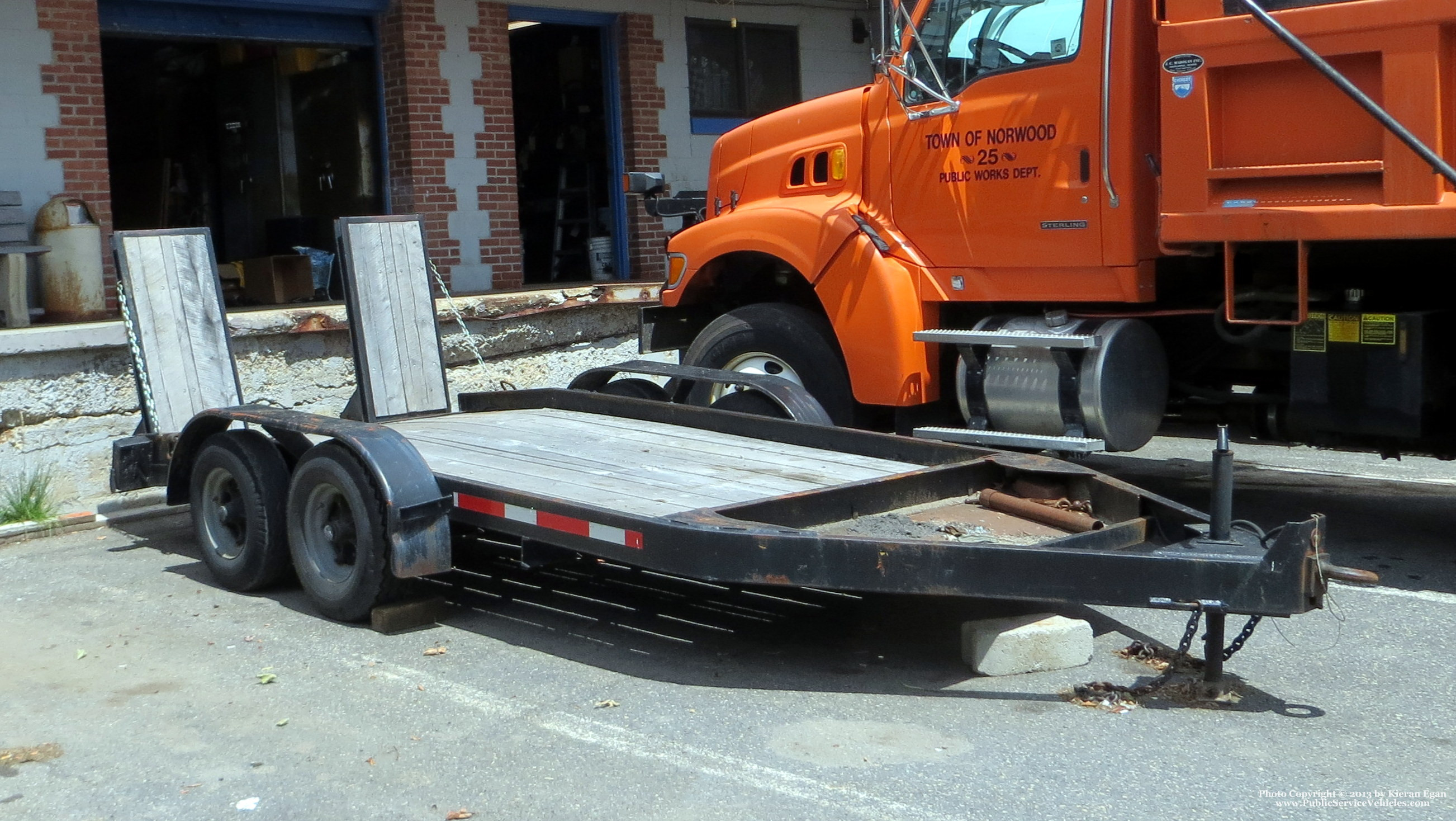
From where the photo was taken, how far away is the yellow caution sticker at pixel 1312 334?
248 inches

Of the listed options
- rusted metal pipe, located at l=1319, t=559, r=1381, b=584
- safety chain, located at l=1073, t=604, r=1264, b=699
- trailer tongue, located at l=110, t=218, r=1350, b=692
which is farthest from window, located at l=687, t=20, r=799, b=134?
rusted metal pipe, located at l=1319, t=559, r=1381, b=584

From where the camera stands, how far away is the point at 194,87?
16062 millimetres

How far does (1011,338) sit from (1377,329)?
5.50 ft

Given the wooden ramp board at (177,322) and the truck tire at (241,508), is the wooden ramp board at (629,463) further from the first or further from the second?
the wooden ramp board at (177,322)

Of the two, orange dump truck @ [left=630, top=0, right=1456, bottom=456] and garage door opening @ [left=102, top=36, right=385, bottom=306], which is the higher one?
garage door opening @ [left=102, top=36, right=385, bottom=306]

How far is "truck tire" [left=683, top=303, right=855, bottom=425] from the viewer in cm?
785

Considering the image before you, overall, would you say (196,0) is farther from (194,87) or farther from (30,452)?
(194,87)

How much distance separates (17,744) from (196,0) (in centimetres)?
800

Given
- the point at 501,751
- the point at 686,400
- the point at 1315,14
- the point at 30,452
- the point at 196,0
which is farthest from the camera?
the point at 196,0

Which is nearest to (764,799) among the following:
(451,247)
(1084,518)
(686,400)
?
(1084,518)

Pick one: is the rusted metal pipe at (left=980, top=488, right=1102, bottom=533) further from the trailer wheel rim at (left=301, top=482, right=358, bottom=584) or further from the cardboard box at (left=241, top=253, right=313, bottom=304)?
the cardboard box at (left=241, top=253, right=313, bottom=304)

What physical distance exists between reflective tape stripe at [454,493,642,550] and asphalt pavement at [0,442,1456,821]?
539mm

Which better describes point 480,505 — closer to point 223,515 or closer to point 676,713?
point 676,713

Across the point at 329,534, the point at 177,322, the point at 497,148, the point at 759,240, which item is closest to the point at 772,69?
the point at 497,148
